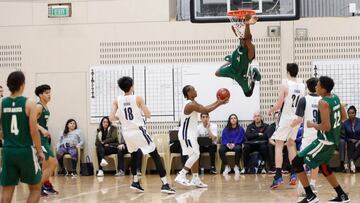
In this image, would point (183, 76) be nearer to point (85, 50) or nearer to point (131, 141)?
point (85, 50)

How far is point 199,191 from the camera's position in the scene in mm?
10164

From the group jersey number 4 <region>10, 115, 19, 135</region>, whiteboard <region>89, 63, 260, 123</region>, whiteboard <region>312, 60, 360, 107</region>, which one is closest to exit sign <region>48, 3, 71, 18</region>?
whiteboard <region>89, 63, 260, 123</region>

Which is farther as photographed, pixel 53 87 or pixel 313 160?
pixel 53 87

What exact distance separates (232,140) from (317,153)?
698cm

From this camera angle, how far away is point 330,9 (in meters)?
16.2

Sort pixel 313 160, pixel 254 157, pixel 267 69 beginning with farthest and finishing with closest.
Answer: pixel 267 69
pixel 254 157
pixel 313 160

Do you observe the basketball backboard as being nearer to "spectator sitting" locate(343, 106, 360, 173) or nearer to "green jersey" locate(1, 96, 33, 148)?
"spectator sitting" locate(343, 106, 360, 173)

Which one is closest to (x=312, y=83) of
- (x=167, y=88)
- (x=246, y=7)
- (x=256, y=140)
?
(x=246, y=7)

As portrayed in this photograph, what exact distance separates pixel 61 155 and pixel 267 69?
5403 millimetres

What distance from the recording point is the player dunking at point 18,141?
21.2 feet

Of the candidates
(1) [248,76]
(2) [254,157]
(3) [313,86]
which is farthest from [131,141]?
(2) [254,157]

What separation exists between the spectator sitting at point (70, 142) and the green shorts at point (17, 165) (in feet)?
28.5

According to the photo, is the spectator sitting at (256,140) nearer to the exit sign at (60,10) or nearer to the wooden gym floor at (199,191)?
the wooden gym floor at (199,191)

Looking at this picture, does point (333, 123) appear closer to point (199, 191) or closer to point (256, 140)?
point (199, 191)
